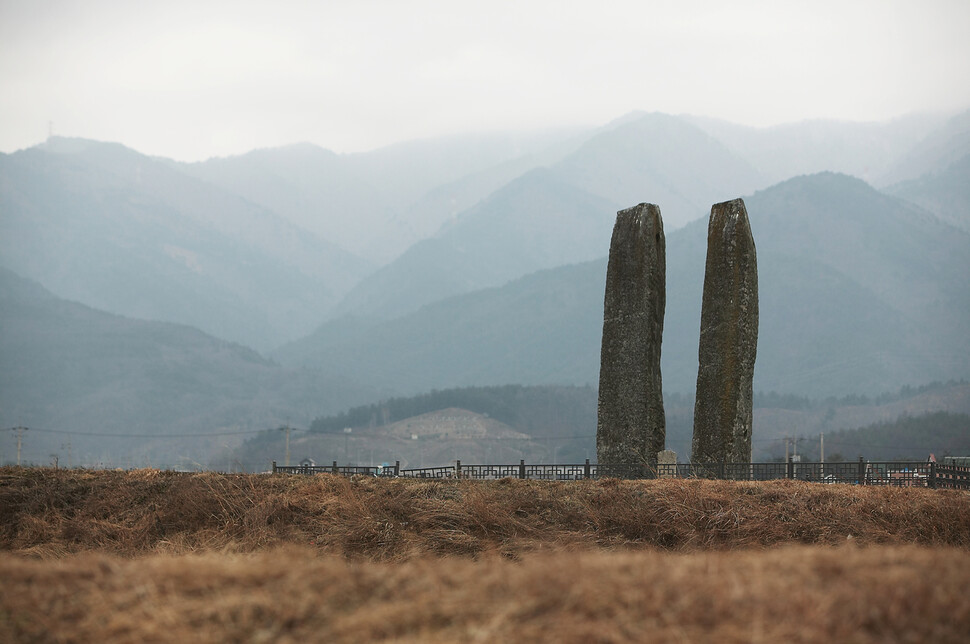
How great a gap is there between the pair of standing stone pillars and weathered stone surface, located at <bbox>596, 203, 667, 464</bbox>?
24mm

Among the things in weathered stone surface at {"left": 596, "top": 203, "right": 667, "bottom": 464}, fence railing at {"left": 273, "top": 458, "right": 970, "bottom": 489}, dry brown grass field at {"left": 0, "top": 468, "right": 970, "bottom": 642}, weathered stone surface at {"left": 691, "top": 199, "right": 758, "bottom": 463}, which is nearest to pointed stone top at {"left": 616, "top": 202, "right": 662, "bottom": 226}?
weathered stone surface at {"left": 596, "top": 203, "right": 667, "bottom": 464}

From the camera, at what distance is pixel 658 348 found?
2466 centimetres

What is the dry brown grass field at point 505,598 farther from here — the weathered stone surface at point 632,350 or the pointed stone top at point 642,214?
the pointed stone top at point 642,214

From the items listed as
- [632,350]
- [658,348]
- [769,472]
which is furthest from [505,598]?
[658,348]

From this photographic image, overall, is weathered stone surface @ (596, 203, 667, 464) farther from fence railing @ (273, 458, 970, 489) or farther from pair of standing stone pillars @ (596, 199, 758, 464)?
fence railing @ (273, 458, 970, 489)

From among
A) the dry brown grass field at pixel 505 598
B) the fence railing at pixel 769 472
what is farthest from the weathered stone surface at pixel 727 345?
the dry brown grass field at pixel 505 598

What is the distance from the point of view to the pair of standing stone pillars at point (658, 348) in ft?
77.7

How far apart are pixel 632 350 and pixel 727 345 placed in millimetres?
2255

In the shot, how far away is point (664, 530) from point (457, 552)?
281cm

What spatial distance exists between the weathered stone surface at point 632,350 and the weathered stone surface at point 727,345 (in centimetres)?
110

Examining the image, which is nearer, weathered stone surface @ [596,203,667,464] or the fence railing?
the fence railing

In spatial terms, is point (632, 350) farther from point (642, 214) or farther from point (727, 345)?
point (642, 214)

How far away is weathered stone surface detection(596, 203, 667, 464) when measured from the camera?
2397 cm

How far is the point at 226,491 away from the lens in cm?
1377
